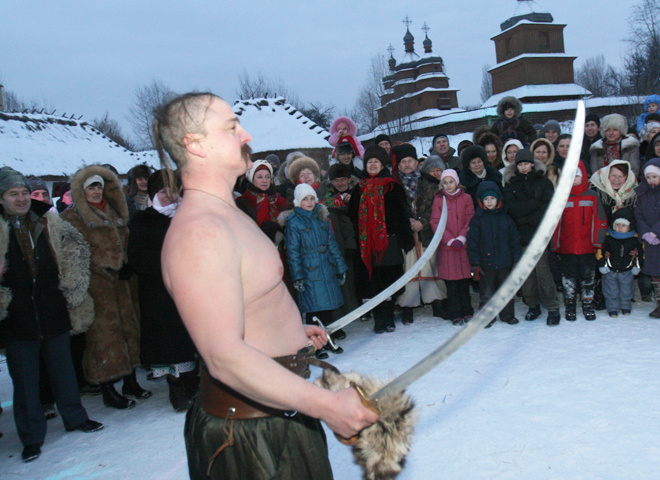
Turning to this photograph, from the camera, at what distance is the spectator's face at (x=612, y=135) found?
626cm

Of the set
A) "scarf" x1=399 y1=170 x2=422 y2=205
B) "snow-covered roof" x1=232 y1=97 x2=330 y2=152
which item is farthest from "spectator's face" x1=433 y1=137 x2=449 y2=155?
"snow-covered roof" x1=232 y1=97 x2=330 y2=152

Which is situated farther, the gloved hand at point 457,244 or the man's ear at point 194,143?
the gloved hand at point 457,244

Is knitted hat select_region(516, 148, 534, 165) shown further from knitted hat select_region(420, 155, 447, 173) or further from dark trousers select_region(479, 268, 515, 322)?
dark trousers select_region(479, 268, 515, 322)

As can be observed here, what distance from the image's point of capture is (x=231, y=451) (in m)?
1.35

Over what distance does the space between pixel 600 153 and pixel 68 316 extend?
21.2ft

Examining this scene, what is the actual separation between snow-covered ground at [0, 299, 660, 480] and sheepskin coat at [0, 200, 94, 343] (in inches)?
35.7

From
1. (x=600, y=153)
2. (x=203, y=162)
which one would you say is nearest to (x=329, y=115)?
(x=600, y=153)

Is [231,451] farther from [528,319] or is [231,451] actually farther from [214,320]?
[528,319]

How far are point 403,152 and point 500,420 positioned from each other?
146 inches

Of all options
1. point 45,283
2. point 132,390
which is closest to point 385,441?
point 45,283

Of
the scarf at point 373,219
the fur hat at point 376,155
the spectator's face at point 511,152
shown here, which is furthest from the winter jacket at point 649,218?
the fur hat at point 376,155

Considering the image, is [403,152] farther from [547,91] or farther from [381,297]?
[547,91]

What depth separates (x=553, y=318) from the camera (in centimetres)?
532

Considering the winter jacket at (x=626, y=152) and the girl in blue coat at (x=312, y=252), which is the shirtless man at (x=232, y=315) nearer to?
the girl in blue coat at (x=312, y=252)
